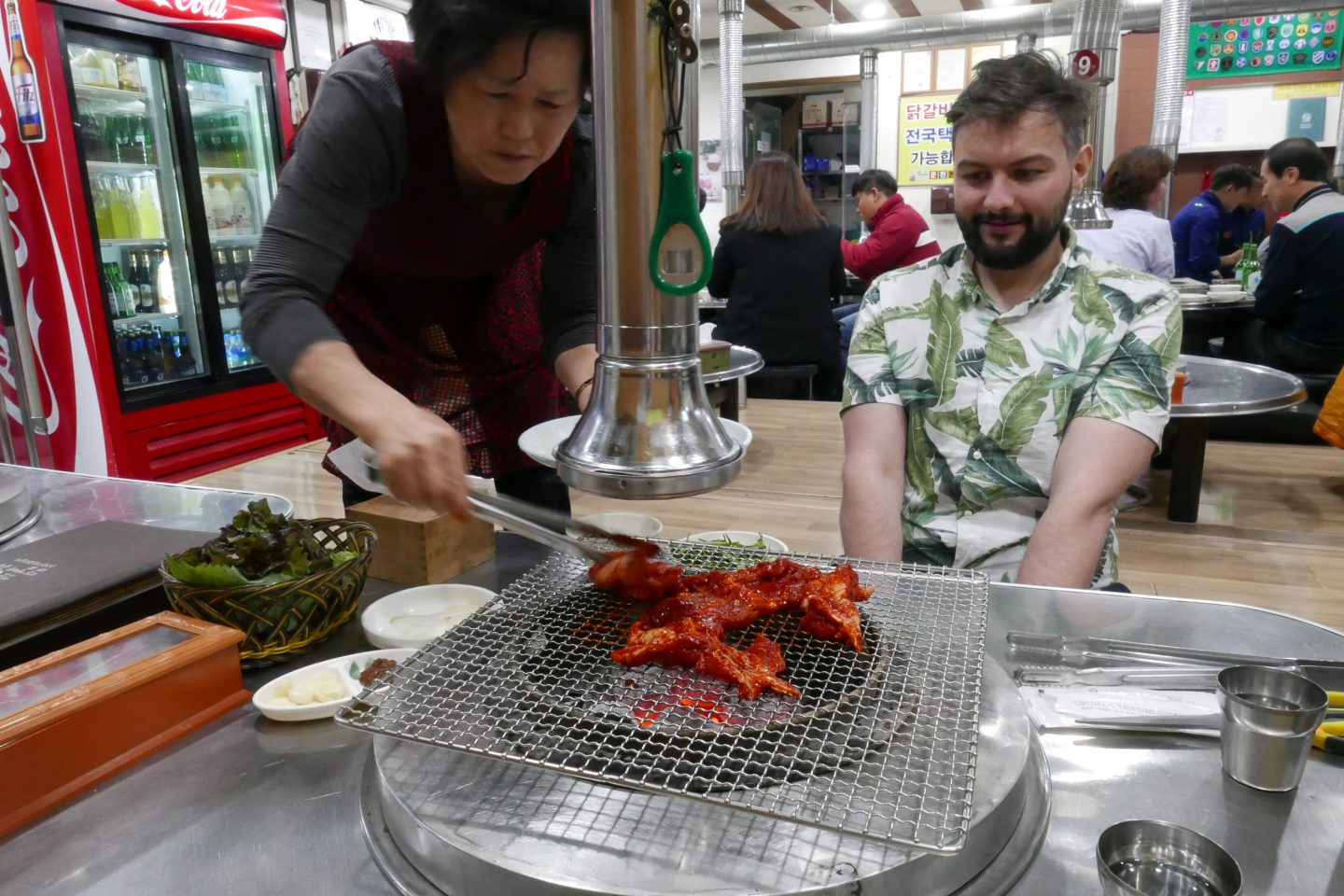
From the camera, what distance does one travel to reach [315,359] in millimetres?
1219

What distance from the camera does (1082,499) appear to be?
1.68 metres

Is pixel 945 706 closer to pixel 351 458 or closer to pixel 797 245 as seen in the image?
pixel 351 458

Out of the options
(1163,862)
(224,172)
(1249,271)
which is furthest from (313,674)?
(1249,271)

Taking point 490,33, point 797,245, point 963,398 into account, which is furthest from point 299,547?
point 797,245

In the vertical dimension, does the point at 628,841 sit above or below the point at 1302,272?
below

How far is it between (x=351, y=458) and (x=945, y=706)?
84 cm

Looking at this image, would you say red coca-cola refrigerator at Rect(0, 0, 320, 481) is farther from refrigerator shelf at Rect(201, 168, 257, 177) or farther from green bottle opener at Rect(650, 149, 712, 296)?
green bottle opener at Rect(650, 149, 712, 296)

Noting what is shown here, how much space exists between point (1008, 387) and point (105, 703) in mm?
1562

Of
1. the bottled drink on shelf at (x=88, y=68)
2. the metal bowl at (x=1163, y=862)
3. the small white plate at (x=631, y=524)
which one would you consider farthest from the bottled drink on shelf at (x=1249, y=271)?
the bottled drink on shelf at (x=88, y=68)

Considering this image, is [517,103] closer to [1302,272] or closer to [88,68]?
[88,68]

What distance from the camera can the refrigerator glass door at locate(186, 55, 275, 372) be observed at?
493 cm

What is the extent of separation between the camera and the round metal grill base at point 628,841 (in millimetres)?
761

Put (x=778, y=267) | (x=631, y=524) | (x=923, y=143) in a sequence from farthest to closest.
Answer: (x=923, y=143), (x=778, y=267), (x=631, y=524)

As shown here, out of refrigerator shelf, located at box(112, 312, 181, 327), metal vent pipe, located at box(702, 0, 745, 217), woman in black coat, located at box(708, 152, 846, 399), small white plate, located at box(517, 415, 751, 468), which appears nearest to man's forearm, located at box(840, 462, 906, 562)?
small white plate, located at box(517, 415, 751, 468)
